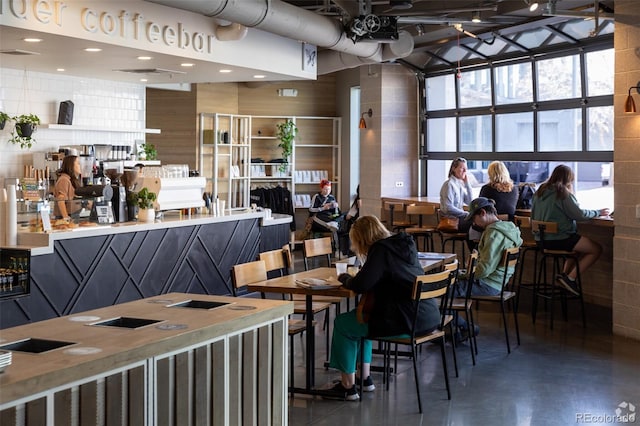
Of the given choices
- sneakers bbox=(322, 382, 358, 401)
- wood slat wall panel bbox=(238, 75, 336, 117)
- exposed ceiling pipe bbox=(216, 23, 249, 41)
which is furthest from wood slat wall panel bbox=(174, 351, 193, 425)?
wood slat wall panel bbox=(238, 75, 336, 117)

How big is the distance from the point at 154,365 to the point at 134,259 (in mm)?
4499

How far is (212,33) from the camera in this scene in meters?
8.64

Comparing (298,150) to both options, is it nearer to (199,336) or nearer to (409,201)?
(409,201)

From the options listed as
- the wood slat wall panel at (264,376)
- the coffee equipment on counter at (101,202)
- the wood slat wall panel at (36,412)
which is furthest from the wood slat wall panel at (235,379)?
the coffee equipment on counter at (101,202)

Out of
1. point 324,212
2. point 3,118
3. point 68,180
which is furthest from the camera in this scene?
point 324,212

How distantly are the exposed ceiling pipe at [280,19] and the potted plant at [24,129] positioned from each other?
9.92ft

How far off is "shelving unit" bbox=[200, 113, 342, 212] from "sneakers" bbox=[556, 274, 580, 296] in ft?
21.8

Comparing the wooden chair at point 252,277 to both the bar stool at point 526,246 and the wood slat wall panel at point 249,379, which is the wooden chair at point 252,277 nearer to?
the wood slat wall panel at point 249,379

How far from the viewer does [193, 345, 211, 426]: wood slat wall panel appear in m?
3.58

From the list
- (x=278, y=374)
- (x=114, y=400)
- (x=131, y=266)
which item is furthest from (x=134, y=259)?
(x=114, y=400)

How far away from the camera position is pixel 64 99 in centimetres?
1017

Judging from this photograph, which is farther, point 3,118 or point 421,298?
point 3,118

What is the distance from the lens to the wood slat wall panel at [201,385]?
3576 millimetres

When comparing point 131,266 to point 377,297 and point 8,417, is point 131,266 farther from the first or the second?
point 8,417
